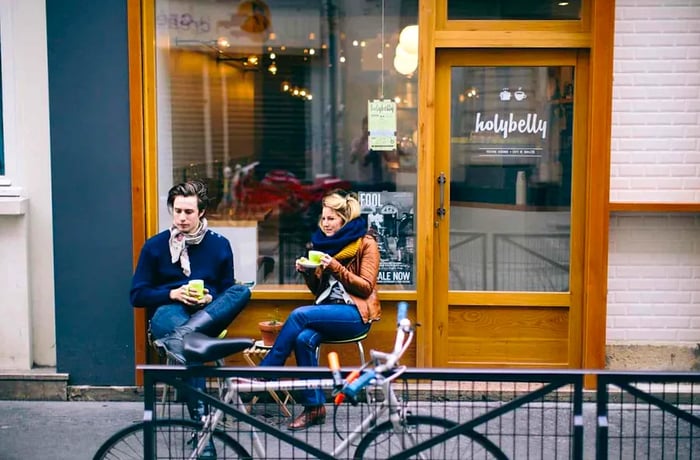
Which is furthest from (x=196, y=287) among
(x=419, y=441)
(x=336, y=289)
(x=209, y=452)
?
(x=419, y=441)

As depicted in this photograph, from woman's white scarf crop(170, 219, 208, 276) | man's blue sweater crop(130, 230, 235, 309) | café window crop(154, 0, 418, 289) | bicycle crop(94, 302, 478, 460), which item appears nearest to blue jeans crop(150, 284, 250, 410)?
man's blue sweater crop(130, 230, 235, 309)

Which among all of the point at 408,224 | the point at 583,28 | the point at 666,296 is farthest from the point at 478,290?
the point at 583,28

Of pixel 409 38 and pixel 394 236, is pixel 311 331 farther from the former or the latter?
pixel 409 38

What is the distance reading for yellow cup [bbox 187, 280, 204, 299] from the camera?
544cm

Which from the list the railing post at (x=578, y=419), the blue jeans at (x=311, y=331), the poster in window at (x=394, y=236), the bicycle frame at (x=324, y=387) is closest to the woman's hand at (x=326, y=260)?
the blue jeans at (x=311, y=331)

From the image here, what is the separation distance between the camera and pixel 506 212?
6.46 m

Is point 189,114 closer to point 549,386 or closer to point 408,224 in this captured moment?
point 408,224

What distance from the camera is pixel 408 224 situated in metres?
6.41

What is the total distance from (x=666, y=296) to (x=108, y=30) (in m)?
4.26

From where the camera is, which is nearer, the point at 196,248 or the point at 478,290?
the point at 196,248

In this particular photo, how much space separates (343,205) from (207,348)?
2.21m

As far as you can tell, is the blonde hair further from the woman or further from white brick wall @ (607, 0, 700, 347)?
Answer: white brick wall @ (607, 0, 700, 347)

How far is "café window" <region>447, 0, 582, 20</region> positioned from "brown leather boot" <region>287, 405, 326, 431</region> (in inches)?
125

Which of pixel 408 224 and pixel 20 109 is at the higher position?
pixel 20 109
